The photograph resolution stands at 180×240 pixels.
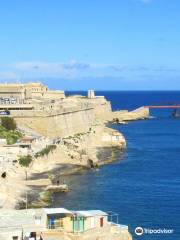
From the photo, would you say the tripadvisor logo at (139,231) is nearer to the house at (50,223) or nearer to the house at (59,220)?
the house at (50,223)

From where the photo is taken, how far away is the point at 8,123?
69250 mm

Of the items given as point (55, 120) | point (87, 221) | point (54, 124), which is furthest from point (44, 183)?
point (55, 120)

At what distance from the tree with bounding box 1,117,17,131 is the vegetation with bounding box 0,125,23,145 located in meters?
1.07

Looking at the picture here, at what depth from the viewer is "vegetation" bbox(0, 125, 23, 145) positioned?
61.7m

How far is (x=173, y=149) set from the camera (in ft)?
261

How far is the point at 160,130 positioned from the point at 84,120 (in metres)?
23.9

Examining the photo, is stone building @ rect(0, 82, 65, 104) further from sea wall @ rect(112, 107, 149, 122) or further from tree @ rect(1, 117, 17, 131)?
sea wall @ rect(112, 107, 149, 122)

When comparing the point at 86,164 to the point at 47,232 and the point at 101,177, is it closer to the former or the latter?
the point at 101,177

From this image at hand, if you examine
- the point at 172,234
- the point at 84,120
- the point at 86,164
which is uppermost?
the point at 84,120

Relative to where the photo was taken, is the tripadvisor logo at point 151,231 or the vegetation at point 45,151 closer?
the tripadvisor logo at point 151,231

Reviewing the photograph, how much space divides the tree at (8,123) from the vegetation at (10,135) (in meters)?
1.07

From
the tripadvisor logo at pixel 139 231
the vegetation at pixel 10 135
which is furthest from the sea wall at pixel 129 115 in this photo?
the tripadvisor logo at pixel 139 231

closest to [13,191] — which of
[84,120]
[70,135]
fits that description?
[70,135]

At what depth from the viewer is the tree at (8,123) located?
6838cm
